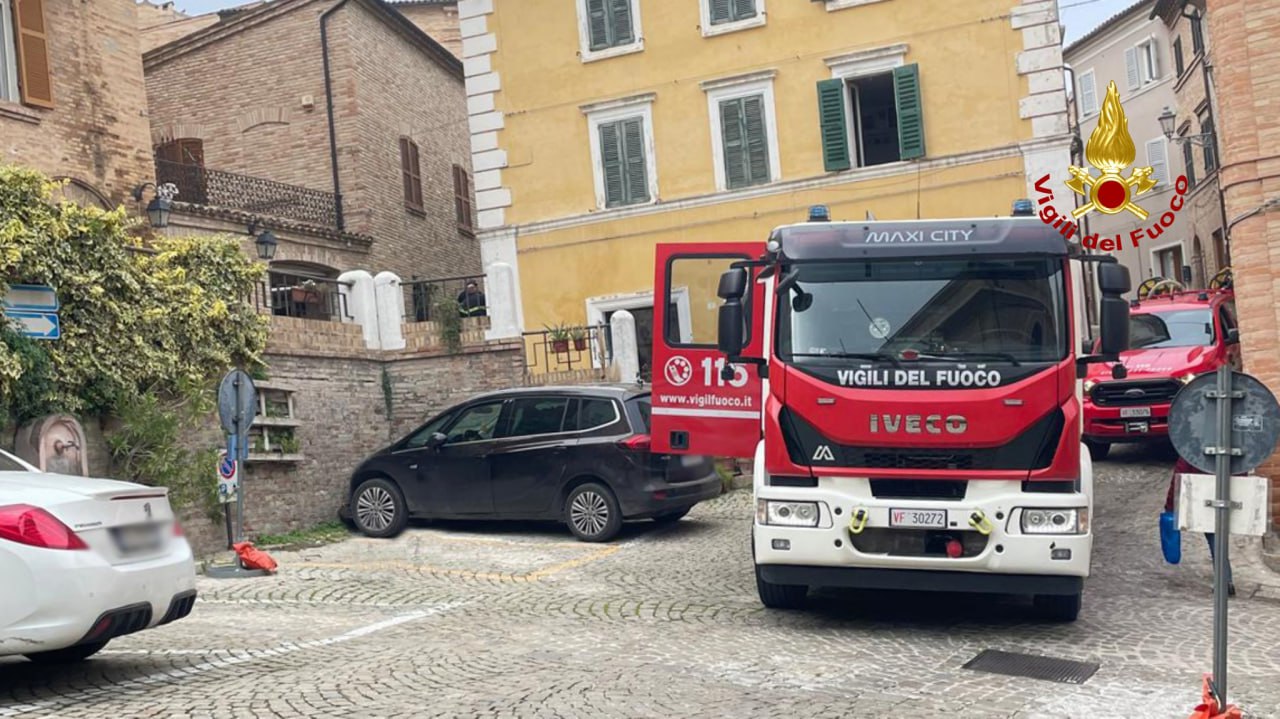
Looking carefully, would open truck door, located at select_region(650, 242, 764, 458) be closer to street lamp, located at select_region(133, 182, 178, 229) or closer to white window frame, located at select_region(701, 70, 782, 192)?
street lamp, located at select_region(133, 182, 178, 229)

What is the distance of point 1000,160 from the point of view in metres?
19.5

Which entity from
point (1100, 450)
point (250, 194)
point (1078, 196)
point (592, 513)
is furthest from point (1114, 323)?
point (250, 194)

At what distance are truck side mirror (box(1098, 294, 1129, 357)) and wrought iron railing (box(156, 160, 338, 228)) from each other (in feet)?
54.4

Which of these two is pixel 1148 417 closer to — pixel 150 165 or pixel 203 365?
pixel 203 365

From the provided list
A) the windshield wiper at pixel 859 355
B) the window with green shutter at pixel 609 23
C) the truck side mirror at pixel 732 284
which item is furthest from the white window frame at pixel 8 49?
the windshield wiper at pixel 859 355

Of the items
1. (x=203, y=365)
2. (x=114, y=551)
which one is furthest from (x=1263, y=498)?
(x=203, y=365)

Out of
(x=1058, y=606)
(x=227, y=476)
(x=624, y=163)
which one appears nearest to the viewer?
(x=1058, y=606)

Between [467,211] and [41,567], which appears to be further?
A: [467,211]

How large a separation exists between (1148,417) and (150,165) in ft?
47.8

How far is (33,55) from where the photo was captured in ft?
55.9

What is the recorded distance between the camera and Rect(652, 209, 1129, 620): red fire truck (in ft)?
26.8

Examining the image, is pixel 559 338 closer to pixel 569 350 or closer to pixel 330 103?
pixel 569 350

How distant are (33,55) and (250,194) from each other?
19.2 ft

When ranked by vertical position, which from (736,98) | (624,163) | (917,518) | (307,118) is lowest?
(917,518)
